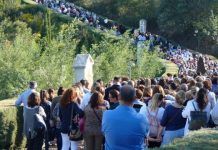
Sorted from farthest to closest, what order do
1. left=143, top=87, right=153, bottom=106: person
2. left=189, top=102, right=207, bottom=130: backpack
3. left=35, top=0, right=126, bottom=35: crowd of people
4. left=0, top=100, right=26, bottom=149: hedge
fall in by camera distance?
1. left=35, top=0, right=126, bottom=35: crowd of people
2. left=0, top=100, right=26, bottom=149: hedge
3. left=143, top=87, right=153, bottom=106: person
4. left=189, top=102, right=207, bottom=130: backpack

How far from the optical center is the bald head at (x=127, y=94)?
6934 millimetres

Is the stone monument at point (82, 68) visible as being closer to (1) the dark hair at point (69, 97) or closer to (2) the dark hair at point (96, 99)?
(1) the dark hair at point (69, 97)

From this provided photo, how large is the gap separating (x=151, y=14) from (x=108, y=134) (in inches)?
2292

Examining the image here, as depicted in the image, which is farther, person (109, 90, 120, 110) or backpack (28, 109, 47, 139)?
backpack (28, 109, 47, 139)

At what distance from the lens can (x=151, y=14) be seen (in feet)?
212

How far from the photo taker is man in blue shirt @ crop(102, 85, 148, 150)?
22.9 ft

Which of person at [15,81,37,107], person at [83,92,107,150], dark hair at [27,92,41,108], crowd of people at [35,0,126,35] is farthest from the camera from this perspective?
crowd of people at [35,0,126,35]

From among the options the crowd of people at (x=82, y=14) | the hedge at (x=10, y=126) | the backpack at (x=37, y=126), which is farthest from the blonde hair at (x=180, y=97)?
the crowd of people at (x=82, y=14)

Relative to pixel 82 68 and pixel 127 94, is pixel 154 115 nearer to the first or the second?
pixel 127 94

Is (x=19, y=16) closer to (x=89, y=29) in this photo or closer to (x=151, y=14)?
(x=89, y=29)

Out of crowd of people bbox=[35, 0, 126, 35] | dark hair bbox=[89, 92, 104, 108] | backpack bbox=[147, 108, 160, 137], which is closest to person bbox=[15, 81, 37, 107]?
dark hair bbox=[89, 92, 104, 108]

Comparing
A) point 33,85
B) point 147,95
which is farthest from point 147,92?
point 33,85

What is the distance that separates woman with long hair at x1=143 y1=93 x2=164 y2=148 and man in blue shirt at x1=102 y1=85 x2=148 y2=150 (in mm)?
3860

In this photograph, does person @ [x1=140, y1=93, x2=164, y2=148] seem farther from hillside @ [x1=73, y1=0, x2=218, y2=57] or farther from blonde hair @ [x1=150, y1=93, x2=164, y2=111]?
hillside @ [x1=73, y1=0, x2=218, y2=57]
